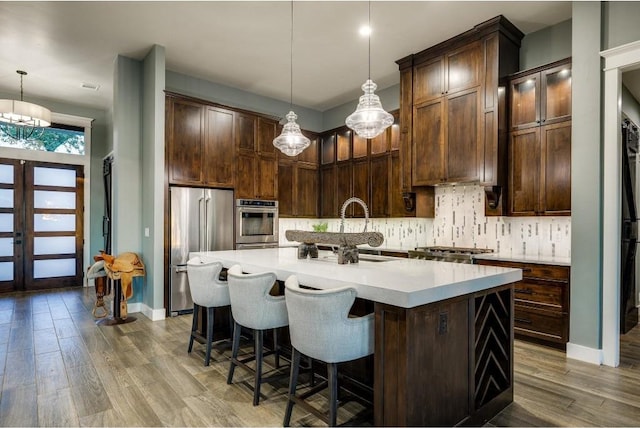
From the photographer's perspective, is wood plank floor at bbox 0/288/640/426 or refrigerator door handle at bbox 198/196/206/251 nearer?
wood plank floor at bbox 0/288/640/426

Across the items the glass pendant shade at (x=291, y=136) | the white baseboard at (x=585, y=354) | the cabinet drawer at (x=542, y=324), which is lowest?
the white baseboard at (x=585, y=354)

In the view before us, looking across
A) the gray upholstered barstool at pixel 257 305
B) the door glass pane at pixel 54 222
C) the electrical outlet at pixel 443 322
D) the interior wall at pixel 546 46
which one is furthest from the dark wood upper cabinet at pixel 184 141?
the interior wall at pixel 546 46

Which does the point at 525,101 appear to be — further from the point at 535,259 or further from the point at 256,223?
the point at 256,223

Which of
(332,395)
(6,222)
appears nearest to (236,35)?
(332,395)

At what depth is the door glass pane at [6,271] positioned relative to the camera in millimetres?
5934

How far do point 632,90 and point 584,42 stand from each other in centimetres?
224

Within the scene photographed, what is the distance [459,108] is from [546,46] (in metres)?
1.10

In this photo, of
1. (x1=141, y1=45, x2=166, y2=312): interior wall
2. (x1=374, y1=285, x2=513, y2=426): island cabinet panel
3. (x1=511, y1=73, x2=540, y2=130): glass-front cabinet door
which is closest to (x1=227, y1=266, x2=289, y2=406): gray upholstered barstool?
(x1=374, y1=285, x2=513, y2=426): island cabinet panel

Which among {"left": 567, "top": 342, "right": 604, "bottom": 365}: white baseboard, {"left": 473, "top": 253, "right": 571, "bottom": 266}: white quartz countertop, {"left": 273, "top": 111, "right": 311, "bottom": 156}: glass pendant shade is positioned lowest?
{"left": 567, "top": 342, "right": 604, "bottom": 365}: white baseboard

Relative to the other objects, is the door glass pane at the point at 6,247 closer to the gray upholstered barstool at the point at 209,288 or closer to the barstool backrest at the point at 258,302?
the gray upholstered barstool at the point at 209,288

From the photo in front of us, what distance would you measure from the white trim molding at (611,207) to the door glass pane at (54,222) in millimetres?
7947

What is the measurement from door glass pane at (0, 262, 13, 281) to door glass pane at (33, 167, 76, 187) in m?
1.44

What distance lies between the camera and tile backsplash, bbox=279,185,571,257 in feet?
13.1

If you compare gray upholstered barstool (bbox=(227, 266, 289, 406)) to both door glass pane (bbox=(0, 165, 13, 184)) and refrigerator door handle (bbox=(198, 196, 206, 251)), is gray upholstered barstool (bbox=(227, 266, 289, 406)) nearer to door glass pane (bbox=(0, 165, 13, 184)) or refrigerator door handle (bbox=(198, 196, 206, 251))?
refrigerator door handle (bbox=(198, 196, 206, 251))
